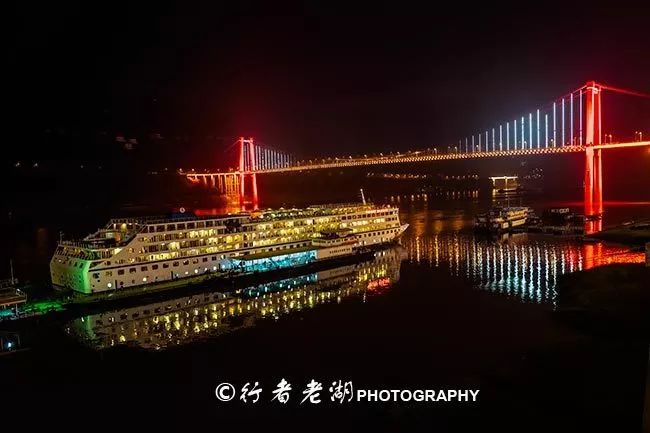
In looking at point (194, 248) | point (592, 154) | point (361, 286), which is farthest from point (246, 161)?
point (361, 286)

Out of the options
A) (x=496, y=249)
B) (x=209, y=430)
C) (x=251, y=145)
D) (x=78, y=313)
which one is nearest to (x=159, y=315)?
(x=78, y=313)

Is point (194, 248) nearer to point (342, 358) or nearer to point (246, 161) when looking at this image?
point (342, 358)

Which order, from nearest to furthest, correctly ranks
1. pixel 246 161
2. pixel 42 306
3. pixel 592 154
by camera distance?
pixel 42 306 → pixel 592 154 → pixel 246 161

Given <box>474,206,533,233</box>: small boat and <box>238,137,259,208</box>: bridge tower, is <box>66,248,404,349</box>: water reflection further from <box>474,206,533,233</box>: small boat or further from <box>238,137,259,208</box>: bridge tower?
<box>238,137,259,208</box>: bridge tower

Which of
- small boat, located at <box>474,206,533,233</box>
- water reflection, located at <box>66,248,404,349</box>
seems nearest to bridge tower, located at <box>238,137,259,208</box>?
small boat, located at <box>474,206,533,233</box>

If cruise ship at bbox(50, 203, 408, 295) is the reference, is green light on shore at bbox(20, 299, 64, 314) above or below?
below

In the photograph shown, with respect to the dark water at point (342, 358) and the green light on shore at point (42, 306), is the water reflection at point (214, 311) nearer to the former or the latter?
the dark water at point (342, 358)

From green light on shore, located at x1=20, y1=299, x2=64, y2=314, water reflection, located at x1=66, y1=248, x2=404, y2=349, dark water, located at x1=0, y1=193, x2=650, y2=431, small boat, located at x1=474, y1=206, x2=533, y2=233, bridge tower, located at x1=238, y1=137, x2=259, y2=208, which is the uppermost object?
bridge tower, located at x1=238, y1=137, x2=259, y2=208
